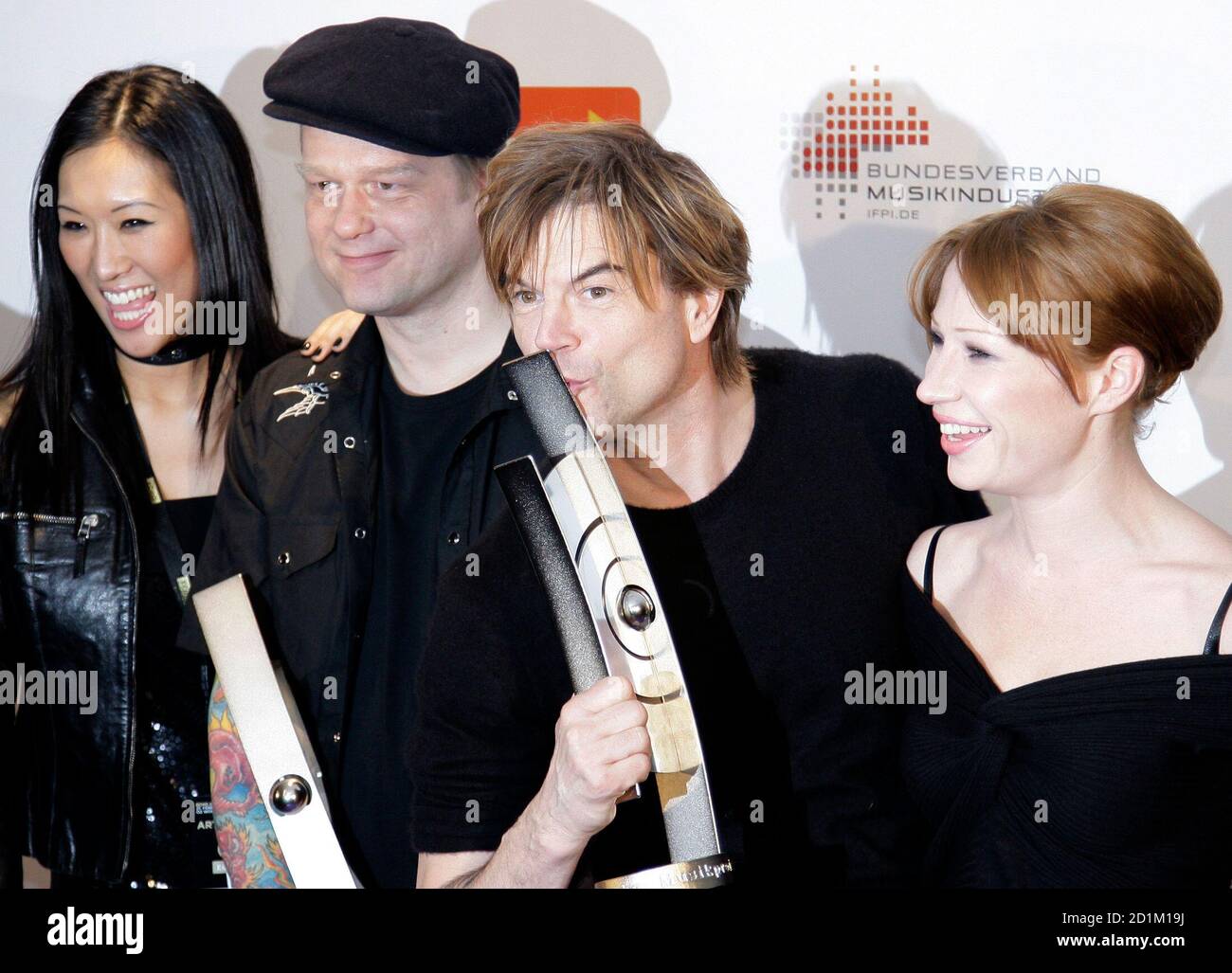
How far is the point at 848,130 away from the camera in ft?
8.79

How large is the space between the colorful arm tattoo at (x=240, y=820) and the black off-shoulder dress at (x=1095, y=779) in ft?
3.42

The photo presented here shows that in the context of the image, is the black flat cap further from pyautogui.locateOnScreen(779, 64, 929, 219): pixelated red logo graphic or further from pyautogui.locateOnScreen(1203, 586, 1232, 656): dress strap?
pyautogui.locateOnScreen(1203, 586, 1232, 656): dress strap

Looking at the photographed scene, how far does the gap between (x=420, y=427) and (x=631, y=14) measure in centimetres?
98

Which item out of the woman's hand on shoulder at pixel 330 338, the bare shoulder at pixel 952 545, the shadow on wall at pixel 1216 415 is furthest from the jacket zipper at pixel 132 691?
the shadow on wall at pixel 1216 415

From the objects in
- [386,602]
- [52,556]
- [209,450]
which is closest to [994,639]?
[386,602]

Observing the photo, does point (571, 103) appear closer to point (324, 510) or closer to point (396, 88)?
point (396, 88)

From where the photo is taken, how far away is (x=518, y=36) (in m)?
2.68

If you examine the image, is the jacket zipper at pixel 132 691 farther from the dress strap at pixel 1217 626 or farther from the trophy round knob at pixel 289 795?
the dress strap at pixel 1217 626

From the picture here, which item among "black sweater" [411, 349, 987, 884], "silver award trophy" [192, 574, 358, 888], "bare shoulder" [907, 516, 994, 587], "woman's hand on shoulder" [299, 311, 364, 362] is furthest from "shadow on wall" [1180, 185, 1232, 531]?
"silver award trophy" [192, 574, 358, 888]

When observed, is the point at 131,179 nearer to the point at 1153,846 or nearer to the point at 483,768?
the point at 483,768

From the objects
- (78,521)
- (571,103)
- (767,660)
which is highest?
(571,103)

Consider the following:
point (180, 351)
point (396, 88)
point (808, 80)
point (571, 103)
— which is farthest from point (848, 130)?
point (180, 351)

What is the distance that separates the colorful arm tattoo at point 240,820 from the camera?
6.99 feet

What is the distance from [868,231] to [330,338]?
3.65 feet
